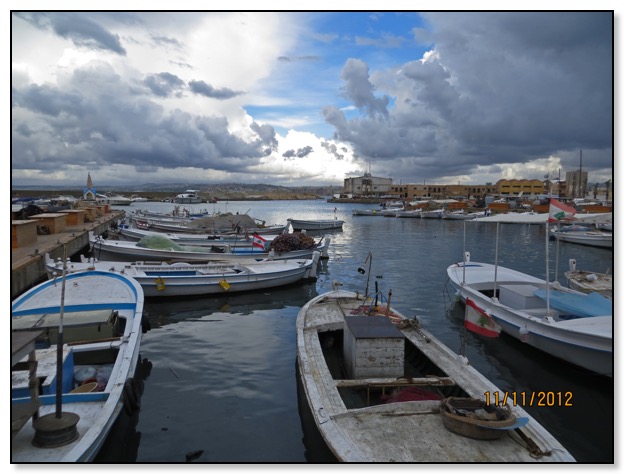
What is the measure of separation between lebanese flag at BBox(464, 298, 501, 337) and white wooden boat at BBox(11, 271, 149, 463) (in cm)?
771

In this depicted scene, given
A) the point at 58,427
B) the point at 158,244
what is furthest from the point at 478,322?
the point at 158,244

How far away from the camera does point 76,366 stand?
9.16 m

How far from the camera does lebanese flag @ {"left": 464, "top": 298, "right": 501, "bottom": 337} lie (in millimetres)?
9466

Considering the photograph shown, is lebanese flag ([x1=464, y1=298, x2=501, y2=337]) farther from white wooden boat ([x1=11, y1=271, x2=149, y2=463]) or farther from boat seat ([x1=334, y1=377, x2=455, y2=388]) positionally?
white wooden boat ([x1=11, y1=271, x2=149, y2=463])

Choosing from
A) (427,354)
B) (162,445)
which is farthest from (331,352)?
(162,445)

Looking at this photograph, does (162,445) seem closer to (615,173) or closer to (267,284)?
(615,173)

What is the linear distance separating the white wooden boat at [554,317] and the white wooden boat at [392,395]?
4.06m

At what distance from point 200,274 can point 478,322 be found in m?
14.2

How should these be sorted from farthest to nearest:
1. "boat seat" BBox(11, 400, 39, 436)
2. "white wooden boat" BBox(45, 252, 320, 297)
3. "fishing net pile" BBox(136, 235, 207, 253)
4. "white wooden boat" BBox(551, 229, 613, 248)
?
1. "white wooden boat" BBox(551, 229, 613, 248)
2. "fishing net pile" BBox(136, 235, 207, 253)
3. "white wooden boat" BBox(45, 252, 320, 297)
4. "boat seat" BBox(11, 400, 39, 436)

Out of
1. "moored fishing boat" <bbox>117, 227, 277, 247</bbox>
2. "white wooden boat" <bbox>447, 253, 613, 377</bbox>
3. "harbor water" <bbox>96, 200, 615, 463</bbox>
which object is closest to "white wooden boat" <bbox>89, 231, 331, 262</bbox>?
"moored fishing boat" <bbox>117, 227, 277, 247</bbox>

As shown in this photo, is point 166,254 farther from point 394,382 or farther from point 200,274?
point 394,382

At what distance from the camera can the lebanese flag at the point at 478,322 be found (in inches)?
373
